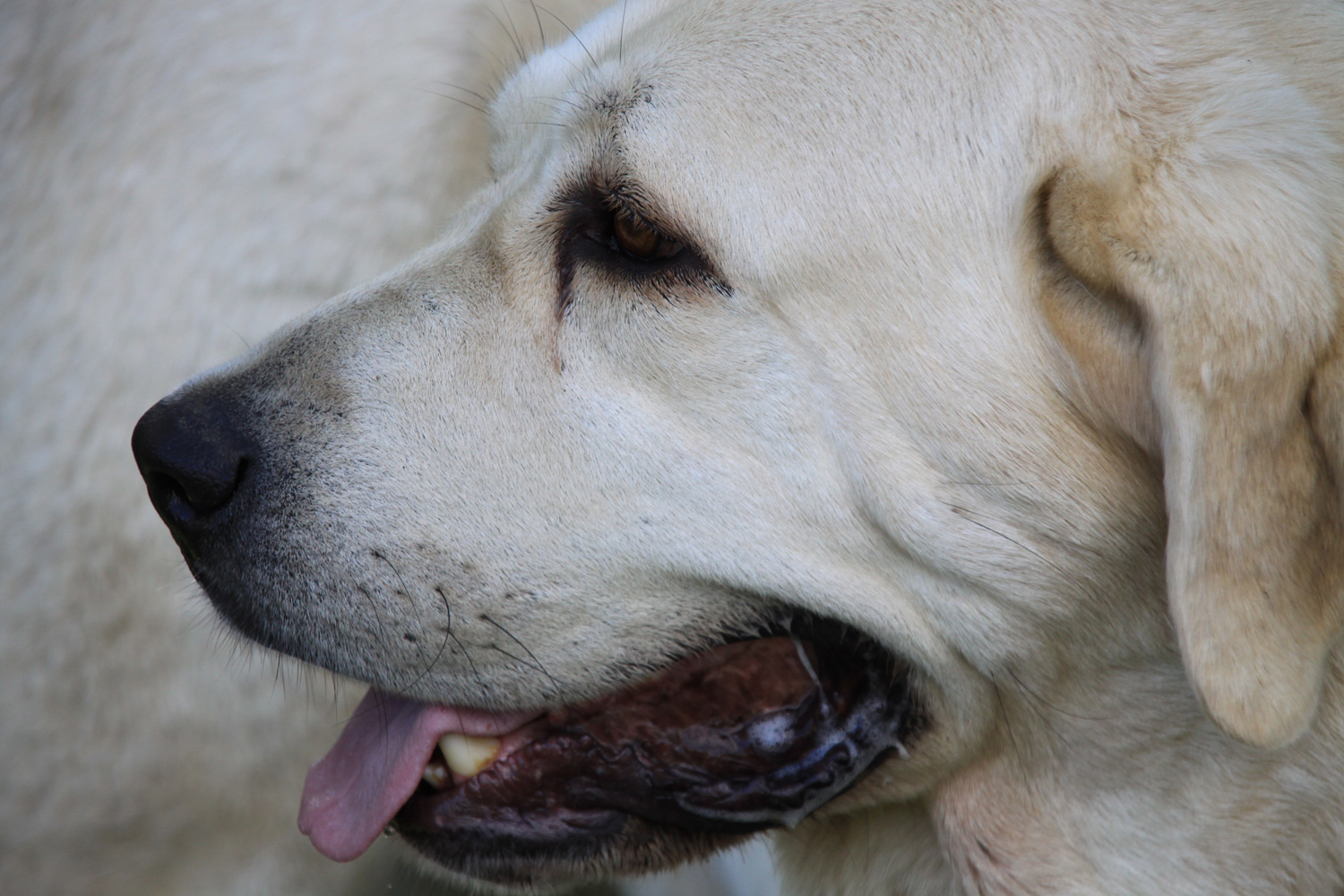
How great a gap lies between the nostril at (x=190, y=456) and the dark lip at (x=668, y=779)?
0.69 metres

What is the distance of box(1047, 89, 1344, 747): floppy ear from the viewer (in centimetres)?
167

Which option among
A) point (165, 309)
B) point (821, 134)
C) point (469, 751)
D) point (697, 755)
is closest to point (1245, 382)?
point (821, 134)

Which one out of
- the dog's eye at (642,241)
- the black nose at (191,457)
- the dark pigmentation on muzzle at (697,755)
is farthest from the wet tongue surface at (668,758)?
the dog's eye at (642,241)

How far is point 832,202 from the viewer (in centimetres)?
194

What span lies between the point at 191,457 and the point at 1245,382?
177cm

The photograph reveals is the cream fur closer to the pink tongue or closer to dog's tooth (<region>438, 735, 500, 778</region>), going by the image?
the pink tongue

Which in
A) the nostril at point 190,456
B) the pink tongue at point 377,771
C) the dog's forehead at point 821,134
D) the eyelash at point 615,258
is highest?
the dog's forehead at point 821,134

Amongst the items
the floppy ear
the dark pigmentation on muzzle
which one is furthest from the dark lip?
the floppy ear

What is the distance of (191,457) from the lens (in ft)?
6.92

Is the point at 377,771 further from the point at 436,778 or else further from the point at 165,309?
the point at 165,309

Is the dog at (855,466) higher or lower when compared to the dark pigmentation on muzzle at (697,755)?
higher

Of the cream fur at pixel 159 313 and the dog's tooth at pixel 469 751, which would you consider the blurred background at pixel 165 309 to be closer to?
the cream fur at pixel 159 313

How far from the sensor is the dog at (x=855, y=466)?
5.72 feet

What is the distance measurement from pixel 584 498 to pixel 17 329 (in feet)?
5.85
